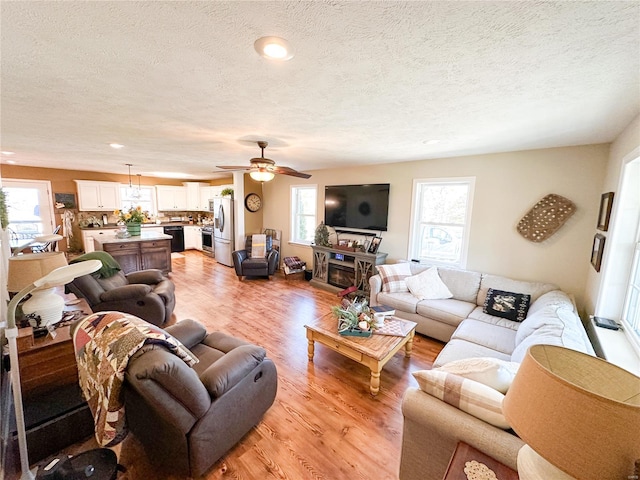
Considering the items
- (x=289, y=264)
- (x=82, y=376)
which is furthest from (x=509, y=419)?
(x=289, y=264)

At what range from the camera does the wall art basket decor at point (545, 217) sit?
115 inches

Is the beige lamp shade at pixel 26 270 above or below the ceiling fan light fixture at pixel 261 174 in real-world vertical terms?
below

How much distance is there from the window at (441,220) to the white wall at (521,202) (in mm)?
100

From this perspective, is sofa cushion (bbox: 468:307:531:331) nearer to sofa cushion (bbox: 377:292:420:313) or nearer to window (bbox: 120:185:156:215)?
sofa cushion (bbox: 377:292:420:313)

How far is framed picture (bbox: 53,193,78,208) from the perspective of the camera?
5949 mm

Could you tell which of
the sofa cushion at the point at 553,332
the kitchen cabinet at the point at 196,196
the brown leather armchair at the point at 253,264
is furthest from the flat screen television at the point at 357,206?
the kitchen cabinet at the point at 196,196

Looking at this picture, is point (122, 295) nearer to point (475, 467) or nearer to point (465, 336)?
point (475, 467)

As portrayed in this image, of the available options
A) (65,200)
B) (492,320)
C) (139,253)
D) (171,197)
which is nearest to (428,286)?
(492,320)

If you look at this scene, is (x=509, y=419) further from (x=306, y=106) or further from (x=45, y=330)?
(x=45, y=330)

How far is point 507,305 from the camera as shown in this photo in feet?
9.40

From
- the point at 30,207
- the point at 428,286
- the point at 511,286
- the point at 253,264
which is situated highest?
the point at 30,207

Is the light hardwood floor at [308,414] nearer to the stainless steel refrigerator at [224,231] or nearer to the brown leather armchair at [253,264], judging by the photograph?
the brown leather armchair at [253,264]

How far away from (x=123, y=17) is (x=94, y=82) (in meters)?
0.87

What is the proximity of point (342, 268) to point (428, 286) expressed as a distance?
174cm
